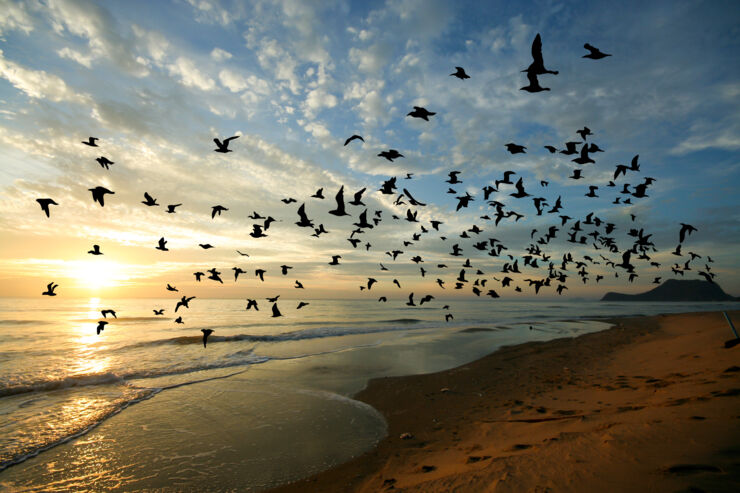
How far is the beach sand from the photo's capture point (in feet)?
14.7

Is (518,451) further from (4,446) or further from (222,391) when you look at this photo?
(4,446)

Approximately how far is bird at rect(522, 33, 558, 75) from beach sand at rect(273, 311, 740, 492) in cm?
767

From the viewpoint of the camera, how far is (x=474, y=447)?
7465mm

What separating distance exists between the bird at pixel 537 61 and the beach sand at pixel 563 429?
7669 mm

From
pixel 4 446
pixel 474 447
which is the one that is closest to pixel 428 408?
pixel 474 447

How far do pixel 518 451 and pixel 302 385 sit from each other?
35.4 feet

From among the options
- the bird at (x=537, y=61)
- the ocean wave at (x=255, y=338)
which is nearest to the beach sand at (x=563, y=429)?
the bird at (x=537, y=61)

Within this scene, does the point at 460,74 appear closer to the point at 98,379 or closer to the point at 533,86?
the point at 533,86

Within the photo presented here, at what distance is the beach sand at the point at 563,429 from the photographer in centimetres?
447

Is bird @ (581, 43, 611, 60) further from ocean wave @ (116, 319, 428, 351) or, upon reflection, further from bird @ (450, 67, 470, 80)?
ocean wave @ (116, 319, 428, 351)

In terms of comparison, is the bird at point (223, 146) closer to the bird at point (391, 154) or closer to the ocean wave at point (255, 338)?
the bird at point (391, 154)

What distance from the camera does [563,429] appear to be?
6957 mm

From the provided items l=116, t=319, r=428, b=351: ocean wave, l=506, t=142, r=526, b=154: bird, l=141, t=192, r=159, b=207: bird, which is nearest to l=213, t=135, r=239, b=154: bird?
l=141, t=192, r=159, b=207: bird

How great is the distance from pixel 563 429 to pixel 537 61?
8327 mm
